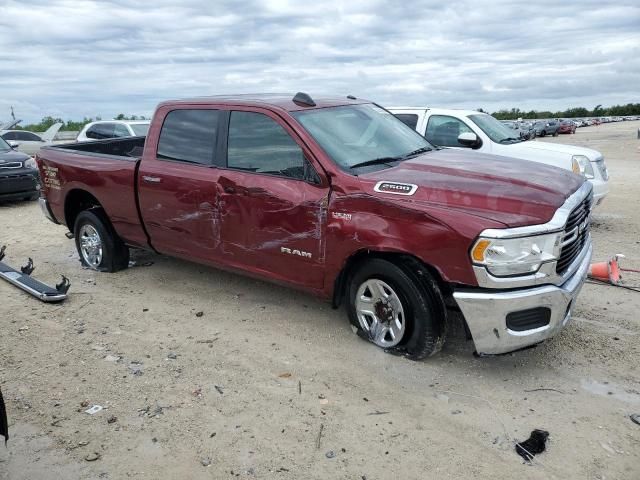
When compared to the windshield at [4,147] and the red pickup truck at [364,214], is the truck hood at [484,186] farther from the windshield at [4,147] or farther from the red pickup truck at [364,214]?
the windshield at [4,147]

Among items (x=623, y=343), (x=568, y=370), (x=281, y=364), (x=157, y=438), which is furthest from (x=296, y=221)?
(x=623, y=343)

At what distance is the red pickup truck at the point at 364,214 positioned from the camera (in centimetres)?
369

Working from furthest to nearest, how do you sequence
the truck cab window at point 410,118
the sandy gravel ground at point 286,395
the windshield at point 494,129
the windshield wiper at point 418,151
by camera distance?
the truck cab window at point 410,118 → the windshield at point 494,129 → the windshield wiper at point 418,151 → the sandy gravel ground at point 286,395

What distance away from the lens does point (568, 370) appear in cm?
407

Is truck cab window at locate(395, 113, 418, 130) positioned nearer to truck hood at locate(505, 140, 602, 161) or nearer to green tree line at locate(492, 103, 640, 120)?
truck hood at locate(505, 140, 602, 161)

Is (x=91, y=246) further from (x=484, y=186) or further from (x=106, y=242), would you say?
(x=484, y=186)

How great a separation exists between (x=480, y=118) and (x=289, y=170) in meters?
5.41

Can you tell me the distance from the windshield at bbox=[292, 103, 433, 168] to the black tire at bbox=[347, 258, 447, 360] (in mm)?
891

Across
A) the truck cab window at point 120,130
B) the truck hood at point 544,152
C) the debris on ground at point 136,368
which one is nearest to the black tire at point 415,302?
the debris on ground at point 136,368

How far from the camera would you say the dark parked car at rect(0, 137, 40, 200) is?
11664 mm

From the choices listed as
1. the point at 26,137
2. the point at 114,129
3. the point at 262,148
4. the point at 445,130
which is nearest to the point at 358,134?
the point at 262,148

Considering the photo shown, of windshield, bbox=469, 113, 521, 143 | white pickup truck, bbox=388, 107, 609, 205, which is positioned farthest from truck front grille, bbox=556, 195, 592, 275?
windshield, bbox=469, 113, 521, 143

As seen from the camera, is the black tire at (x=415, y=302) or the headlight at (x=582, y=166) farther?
the headlight at (x=582, y=166)

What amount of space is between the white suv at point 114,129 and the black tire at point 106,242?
6.93 m
